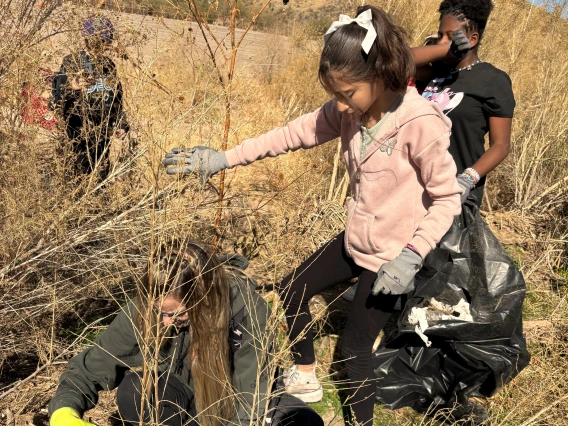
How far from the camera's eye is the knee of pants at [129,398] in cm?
185

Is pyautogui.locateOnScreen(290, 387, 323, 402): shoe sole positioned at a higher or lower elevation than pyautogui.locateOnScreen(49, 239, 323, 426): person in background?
lower

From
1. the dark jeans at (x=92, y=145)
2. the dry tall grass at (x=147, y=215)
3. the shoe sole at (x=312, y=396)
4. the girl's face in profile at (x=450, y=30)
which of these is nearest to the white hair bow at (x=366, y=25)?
the dry tall grass at (x=147, y=215)

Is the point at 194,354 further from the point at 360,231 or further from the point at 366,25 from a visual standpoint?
the point at 366,25

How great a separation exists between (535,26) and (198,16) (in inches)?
152

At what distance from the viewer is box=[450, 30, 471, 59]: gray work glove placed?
7.39 feet

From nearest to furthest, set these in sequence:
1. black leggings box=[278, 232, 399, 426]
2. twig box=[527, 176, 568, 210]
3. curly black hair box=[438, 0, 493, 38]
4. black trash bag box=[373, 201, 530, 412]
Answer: black leggings box=[278, 232, 399, 426] → black trash bag box=[373, 201, 530, 412] → curly black hair box=[438, 0, 493, 38] → twig box=[527, 176, 568, 210]

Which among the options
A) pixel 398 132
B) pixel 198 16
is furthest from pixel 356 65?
pixel 198 16

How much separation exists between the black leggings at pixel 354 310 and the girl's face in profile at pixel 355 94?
62cm

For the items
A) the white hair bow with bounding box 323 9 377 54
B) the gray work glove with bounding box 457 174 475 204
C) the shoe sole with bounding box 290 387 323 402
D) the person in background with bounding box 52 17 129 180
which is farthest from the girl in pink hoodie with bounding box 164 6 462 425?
the person in background with bounding box 52 17 129 180

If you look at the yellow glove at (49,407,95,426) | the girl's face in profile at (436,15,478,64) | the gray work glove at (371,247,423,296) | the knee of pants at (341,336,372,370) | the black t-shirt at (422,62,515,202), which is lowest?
the knee of pants at (341,336,372,370)

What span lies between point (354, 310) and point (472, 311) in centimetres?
61

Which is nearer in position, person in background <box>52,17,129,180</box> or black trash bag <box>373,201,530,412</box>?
black trash bag <box>373,201,530,412</box>

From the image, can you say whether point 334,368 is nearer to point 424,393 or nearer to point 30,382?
point 424,393

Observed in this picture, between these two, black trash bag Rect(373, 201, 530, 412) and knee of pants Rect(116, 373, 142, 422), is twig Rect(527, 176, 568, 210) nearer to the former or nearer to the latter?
black trash bag Rect(373, 201, 530, 412)
